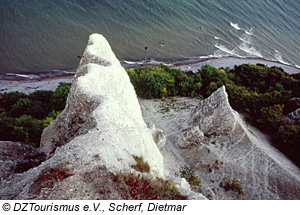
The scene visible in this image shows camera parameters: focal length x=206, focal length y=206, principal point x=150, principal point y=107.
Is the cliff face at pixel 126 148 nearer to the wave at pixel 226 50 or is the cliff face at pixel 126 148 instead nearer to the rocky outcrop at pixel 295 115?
the rocky outcrop at pixel 295 115

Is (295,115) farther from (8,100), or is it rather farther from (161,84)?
(8,100)


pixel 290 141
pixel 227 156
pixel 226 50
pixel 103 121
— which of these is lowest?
pixel 227 156

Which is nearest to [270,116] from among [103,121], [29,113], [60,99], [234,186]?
[234,186]

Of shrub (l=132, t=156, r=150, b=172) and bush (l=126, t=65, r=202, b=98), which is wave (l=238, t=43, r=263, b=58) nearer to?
bush (l=126, t=65, r=202, b=98)

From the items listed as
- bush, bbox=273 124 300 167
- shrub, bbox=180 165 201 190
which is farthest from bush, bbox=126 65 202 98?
shrub, bbox=180 165 201 190

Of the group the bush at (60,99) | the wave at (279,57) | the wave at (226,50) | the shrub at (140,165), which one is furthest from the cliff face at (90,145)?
the wave at (279,57)
